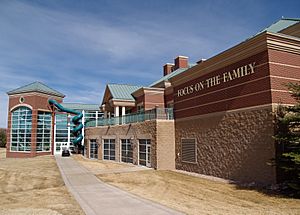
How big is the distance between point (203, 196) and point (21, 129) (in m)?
36.0

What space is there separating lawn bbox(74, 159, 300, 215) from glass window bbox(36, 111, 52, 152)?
89.1 feet

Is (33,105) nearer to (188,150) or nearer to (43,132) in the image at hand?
(43,132)

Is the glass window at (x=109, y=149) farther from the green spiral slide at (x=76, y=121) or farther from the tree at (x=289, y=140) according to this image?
the tree at (x=289, y=140)

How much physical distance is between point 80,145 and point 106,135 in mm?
13516

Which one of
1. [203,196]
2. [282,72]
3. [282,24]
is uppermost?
[282,24]

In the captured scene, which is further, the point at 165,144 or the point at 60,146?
the point at 60,146

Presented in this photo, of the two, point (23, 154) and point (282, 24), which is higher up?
point (282, 24)

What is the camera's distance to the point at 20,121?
1592 inches

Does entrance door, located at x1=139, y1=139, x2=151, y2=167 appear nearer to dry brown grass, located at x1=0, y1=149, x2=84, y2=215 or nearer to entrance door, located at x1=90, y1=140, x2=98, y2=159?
dry brown grass, located at x1=0, y1=149, x2=84, y2=215

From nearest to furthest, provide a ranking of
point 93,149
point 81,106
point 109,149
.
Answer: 1. point 109,149
2. point 93,149
3. point 81,106

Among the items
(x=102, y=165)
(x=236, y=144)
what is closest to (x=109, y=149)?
(x=102, y=165)

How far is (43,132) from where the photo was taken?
Result: 1602 inches

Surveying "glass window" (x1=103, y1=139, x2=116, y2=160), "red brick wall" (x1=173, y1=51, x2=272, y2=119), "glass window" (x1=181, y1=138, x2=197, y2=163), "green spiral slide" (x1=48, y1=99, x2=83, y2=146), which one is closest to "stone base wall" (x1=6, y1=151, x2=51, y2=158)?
"green spiral slide" (x1=48, y1=99, x2=83, y2=146)

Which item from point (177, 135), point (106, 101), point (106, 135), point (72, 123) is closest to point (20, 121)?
point (72, 123)
